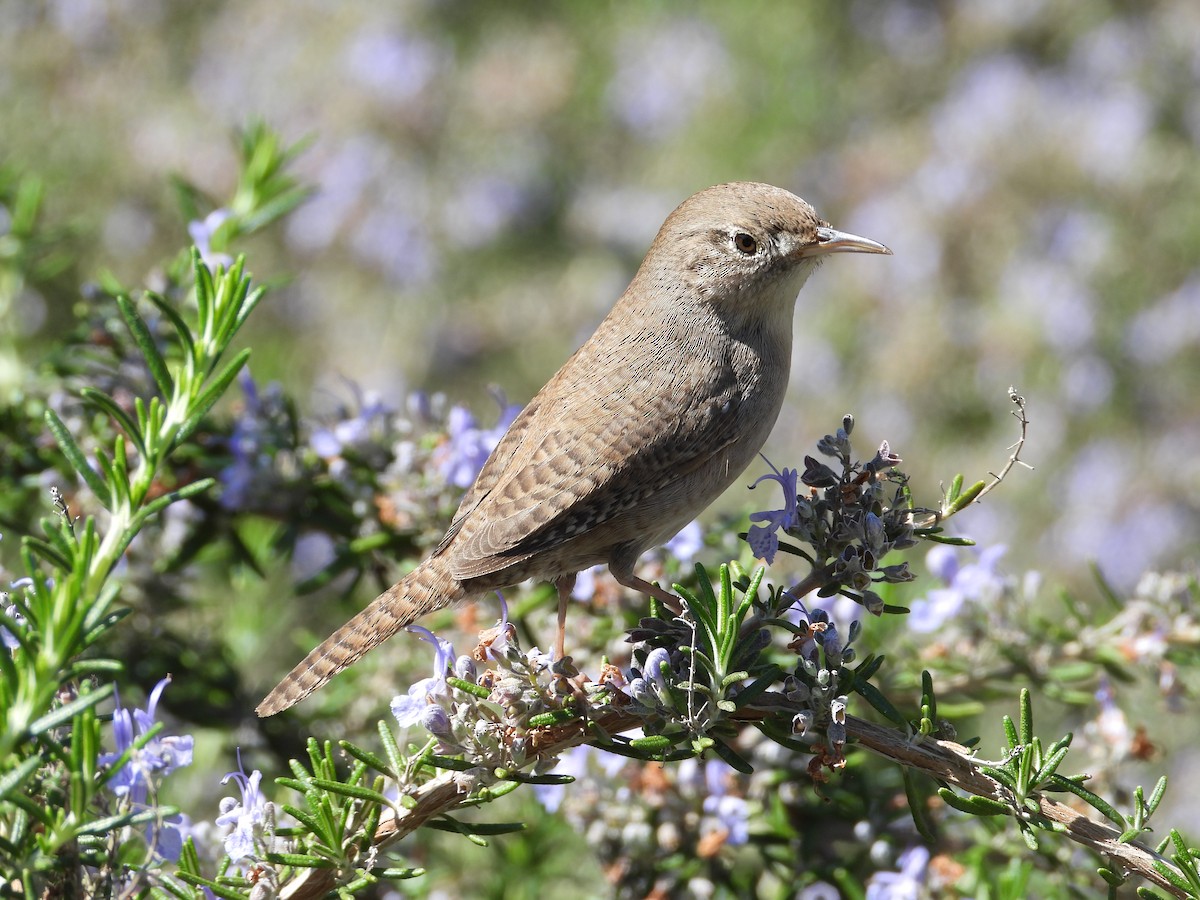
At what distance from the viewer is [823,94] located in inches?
349

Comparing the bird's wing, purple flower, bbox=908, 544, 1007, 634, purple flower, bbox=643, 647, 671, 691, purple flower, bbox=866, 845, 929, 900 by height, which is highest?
the bird's wing

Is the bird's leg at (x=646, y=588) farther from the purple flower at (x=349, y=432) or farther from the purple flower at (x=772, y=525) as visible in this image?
the purple flower at (x=349, y=432)

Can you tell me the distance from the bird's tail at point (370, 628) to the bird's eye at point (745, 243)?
4.17 feet

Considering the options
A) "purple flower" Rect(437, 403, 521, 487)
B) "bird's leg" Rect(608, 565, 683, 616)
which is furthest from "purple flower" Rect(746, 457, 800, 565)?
"purple flower" Rect(437, 403, 521, 487)

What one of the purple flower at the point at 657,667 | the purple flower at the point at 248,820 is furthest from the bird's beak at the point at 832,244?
the purple flower at the point at 248,820

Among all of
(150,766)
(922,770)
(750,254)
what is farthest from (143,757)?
(750,254)

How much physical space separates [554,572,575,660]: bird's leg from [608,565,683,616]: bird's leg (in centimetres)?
11

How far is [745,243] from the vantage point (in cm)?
337

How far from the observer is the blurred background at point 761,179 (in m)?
7.32

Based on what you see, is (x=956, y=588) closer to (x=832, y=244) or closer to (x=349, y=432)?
(x=832, y=244)

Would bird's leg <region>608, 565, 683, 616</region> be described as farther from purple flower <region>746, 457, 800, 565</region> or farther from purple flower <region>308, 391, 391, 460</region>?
purple flower <region>308, 391, 391, 460</region>

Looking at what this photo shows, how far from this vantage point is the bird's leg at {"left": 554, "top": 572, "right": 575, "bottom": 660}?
2.67m

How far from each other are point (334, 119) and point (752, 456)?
627cm

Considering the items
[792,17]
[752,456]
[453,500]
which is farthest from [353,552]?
[792,17]
